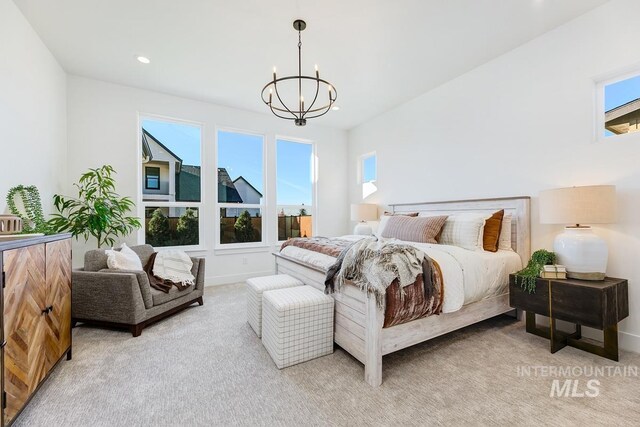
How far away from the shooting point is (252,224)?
195 inches

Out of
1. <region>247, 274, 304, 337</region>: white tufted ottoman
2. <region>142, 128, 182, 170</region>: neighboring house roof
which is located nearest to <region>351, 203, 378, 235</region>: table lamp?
<region>247, 274, 304, 337</region>: white tufted ottoman

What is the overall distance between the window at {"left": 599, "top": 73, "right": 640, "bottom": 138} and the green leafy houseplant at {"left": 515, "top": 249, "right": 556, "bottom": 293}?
1205 mm

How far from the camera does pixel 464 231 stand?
2.92 meters

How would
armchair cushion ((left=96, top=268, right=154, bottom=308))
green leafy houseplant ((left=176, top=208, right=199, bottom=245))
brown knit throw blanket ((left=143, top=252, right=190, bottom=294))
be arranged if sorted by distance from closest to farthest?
1. armchair cushion ((left=96, top=268, right=154, bottom=308))
2. brown knit throw blanket ((left=143, top=252, right=190, bottom=294))
3. green leafy houseplant ((left=176, top=208, right=199, bottom=245))

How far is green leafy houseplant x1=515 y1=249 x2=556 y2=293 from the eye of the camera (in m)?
2.36

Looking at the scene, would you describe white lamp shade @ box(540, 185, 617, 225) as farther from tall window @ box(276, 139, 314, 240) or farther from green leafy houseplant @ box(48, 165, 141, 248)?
green leafy houseplant @ box(48, 165, 141, 248)

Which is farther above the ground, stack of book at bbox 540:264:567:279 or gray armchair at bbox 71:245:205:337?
stack of book at bbox 540:264:567:279

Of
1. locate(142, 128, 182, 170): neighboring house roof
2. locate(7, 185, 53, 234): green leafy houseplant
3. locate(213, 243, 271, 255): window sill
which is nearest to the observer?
locate(7, 185, 53, 234): green leafy houseplant

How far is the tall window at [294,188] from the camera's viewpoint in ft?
17.1

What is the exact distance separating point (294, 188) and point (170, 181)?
2.14 m

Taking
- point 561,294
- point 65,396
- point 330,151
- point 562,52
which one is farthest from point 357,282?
point 330,151

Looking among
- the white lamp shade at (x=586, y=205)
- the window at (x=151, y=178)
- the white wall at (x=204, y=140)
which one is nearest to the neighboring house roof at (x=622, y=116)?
the white lamp shade at (x=586, y=205)

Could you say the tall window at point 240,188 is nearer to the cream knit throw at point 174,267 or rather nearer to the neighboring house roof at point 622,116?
the cream knit throw at point 174,267

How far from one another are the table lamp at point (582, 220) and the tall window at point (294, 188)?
152 inches
